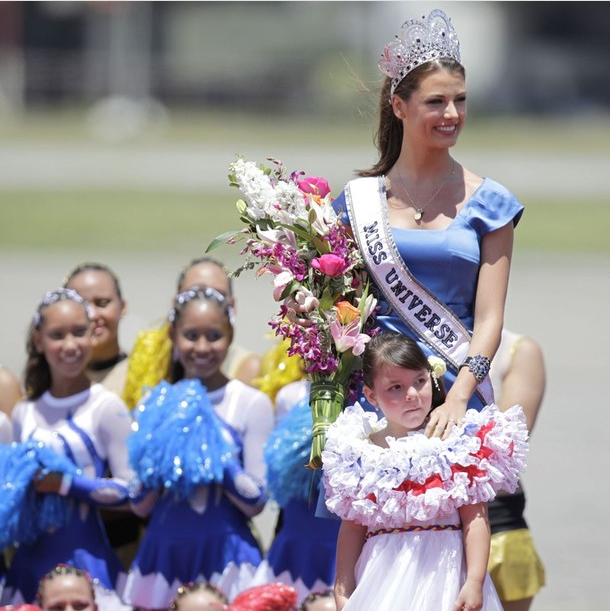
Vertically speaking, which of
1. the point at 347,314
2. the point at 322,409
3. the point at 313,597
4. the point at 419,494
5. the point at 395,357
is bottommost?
the point at 313,597

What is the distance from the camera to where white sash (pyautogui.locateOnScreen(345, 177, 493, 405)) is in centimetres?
416

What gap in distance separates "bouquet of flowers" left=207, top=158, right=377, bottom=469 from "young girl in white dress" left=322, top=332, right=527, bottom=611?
0.15m

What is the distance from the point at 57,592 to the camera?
5156 mm

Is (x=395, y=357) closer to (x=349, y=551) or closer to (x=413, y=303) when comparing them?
(x=413, y=303)

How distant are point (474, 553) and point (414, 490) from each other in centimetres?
23

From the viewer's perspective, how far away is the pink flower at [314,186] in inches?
170

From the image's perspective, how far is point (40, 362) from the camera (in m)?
5.78

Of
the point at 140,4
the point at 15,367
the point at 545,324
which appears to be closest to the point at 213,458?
the point at 15,367

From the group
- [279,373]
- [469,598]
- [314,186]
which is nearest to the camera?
[469,598]

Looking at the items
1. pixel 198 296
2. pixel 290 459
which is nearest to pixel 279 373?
pixel 198 296

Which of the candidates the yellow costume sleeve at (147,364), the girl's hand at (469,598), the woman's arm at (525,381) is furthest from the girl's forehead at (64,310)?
the girl's hand at (469,598)

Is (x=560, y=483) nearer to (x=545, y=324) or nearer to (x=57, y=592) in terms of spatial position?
(x=57, y=592)

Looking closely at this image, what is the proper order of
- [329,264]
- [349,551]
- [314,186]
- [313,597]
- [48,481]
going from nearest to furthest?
[349,551] → [329,264] → [314,186] → [313,597] → [48,481]

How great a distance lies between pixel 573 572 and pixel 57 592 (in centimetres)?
270
